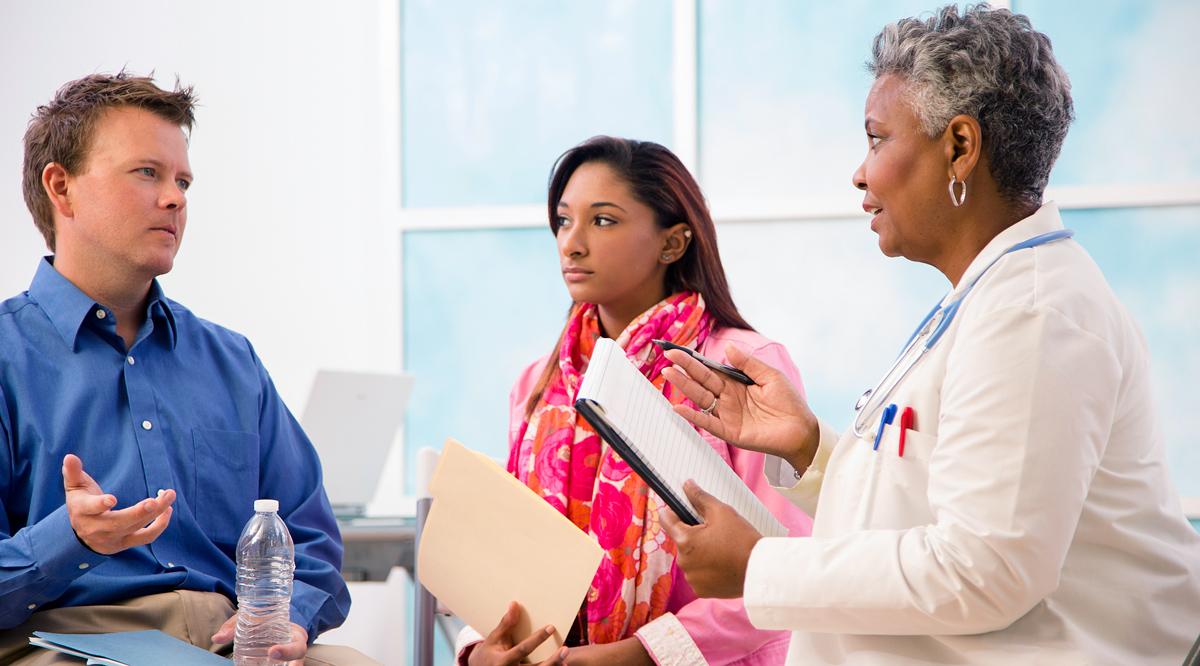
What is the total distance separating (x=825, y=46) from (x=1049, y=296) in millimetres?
3665

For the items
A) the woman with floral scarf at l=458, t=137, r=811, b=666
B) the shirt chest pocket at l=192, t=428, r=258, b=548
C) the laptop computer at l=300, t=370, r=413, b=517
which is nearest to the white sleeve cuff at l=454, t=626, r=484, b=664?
the woman with floral scarf at l=458, t=137, r=811, b=666

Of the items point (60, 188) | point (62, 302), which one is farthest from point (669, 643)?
point (60, 188)

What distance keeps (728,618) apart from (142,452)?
1.11 m

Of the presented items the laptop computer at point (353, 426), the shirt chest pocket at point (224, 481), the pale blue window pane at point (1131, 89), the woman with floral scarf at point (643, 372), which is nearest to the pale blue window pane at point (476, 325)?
the laptop computer at point (353, 426)

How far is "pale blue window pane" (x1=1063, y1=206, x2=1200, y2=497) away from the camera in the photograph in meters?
4.46

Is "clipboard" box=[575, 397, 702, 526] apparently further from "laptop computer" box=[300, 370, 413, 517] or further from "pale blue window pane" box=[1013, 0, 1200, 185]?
"pale blue window pane" box=[1013, 0, 1200, 185]

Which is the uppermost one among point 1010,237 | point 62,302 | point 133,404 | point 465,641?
point 1010,237

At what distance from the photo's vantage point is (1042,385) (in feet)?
4.25

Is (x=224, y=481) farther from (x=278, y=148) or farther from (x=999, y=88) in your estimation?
(x=278, y=148)

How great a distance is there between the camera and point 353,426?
3.88 m

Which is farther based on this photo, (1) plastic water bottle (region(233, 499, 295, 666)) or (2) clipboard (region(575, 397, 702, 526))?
(1) plastic water bottle (region(233, 499, 295, 666))

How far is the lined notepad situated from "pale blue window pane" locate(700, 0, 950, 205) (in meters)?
3.09

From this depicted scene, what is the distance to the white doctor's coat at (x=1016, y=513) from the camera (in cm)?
130

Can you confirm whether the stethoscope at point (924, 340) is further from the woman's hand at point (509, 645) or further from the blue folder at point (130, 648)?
the blue folder at point (130, 648)
